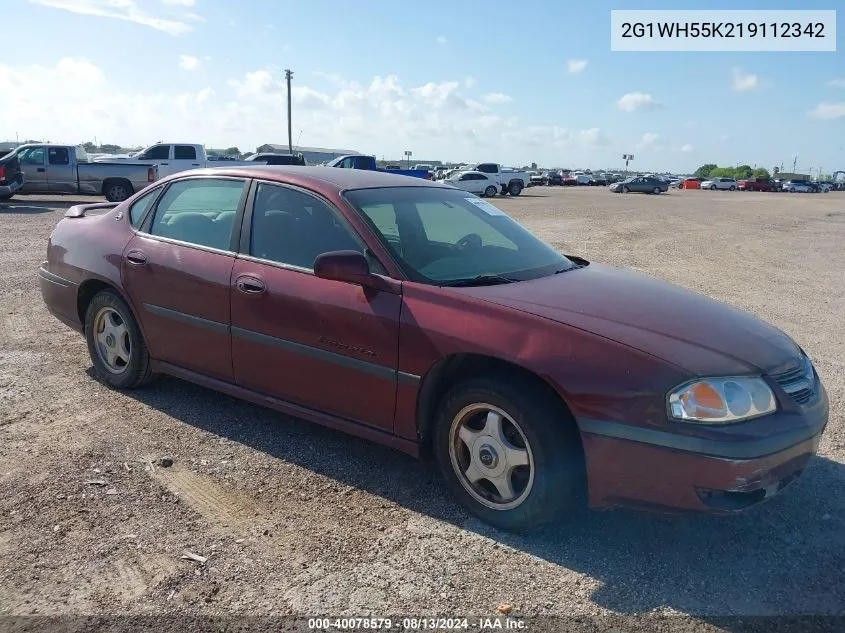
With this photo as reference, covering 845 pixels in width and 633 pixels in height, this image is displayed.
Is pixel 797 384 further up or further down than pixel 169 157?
further down

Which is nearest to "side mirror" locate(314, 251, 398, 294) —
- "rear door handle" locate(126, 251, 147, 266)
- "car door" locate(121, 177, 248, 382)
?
"car door" locate(121, 177, 248, 382)

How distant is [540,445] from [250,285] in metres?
1.87

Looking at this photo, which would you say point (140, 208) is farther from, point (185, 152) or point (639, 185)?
point (639, 185)

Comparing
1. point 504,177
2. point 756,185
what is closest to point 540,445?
point 504,177

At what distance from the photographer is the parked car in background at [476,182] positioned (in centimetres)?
3634

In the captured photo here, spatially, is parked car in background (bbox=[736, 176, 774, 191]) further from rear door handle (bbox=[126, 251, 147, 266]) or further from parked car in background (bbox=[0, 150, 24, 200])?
rear door handle (bbox=[126, 251, 147, 266])

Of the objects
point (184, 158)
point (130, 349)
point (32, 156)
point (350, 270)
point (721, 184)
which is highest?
point (721, 184)

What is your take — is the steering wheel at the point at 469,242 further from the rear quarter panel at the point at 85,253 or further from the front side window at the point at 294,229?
the rear quarter panel at the point at 85,253

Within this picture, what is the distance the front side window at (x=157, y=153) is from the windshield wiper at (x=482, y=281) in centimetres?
2139

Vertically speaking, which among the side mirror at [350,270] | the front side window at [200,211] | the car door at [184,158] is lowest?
the side mirror at [350,270]

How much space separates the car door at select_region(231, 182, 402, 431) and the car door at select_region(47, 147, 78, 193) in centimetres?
1937

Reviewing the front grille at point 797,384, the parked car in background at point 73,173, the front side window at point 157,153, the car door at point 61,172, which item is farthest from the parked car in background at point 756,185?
the front grille at point 797,384

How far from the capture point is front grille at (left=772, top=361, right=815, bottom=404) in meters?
3.03

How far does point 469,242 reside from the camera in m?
4.09
